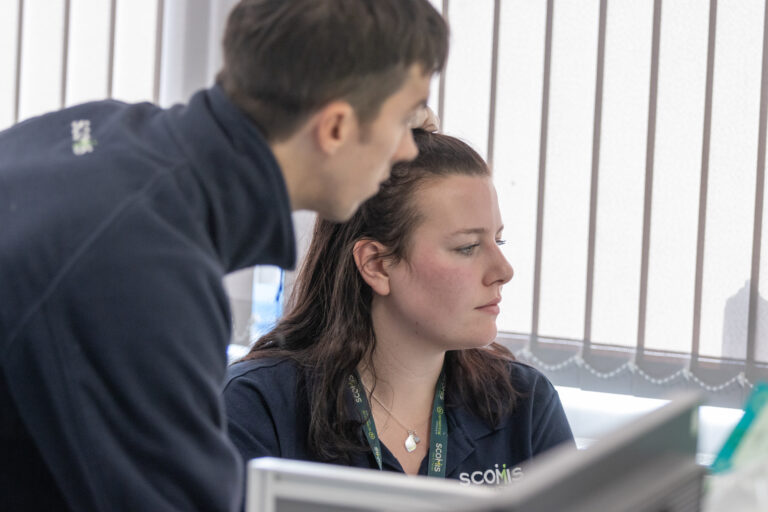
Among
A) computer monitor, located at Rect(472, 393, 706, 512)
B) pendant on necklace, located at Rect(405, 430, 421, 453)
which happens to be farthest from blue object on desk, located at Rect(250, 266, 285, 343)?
computer monitor, located at Rect(472, 393, 706, 512)

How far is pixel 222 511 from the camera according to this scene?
3.23 ft

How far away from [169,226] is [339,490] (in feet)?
1.07

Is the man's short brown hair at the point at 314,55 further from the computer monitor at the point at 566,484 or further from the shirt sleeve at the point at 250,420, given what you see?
the shirt sleeve at the point at 250,420

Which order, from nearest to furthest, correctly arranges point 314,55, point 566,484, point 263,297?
point 566,484 < point 314,55 < point 263,297

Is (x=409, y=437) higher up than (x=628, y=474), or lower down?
lower down

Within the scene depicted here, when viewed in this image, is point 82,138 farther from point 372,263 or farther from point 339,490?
point 372,263

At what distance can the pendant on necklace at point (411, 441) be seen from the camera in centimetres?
172

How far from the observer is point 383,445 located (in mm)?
1699

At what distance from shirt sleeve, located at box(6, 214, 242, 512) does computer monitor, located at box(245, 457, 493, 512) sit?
0.14 metres

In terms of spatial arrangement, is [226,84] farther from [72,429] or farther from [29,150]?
[72,429]

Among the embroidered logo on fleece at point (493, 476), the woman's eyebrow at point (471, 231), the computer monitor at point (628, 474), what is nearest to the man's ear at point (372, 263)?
the woman's eyebrow at point (471, 231)

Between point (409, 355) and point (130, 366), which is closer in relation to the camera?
point (130, 366)

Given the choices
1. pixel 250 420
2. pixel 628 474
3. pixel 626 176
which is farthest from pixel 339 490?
pixel 626 176

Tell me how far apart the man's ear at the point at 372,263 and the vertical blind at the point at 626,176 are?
57cm
